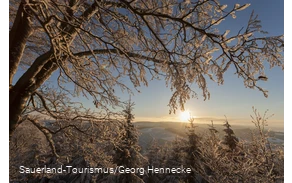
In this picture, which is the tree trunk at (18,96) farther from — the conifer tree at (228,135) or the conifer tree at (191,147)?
the conifer tree at (228,135)

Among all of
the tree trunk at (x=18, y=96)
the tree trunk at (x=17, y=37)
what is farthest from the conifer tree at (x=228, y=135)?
the tree trunk at (x=17, y=37)

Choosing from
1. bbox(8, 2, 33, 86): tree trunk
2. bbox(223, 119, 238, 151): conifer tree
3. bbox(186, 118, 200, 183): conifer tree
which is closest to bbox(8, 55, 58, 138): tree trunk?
bbox(8, 2, 33, 86): tree trunk

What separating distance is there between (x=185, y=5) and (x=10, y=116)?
13.0 feet

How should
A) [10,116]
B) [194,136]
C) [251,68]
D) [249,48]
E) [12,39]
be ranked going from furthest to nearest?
[194,136] → [10,116] → [12,39] → [251,68] → [249,48]

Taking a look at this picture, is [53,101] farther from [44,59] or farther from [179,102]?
[179,102]

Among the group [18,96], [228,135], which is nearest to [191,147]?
[228,135]

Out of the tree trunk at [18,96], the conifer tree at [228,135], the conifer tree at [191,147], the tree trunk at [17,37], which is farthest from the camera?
the conifer tree at [228,135]

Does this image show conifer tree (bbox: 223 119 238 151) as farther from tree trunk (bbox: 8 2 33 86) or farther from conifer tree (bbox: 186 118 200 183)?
tree trunk (bbox: 8 2 33 86)

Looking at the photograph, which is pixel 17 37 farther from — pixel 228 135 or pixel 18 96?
pixel 228 135

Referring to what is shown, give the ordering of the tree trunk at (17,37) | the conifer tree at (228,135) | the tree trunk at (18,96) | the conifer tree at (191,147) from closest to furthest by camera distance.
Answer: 1. the tree trunk at (17,37)
2. the tree trunk at (18,96)
3. the conifer tree at (191,147)
4. the conifer tree at (228,135)

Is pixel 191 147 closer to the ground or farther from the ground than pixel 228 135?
closer to the ground

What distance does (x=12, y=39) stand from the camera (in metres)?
3.46

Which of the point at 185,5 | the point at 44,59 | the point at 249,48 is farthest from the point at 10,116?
the point at 249,48
